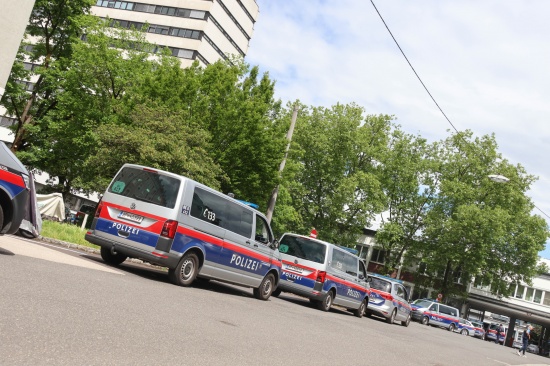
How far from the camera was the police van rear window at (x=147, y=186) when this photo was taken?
36.6 feet

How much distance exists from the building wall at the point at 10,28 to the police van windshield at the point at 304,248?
17.1 meters

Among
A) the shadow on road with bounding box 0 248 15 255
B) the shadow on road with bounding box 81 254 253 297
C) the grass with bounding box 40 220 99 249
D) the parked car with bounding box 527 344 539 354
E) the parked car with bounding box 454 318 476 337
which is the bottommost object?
the parked car with bounding box 527 344 539 354

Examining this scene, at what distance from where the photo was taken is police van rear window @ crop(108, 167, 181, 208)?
36.6 feet

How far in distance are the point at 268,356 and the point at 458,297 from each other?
5223 cm

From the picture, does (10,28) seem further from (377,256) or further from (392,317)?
(377,256)

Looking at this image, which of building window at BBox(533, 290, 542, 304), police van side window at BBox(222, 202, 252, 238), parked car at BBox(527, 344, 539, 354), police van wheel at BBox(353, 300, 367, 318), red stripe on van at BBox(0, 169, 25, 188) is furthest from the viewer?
building window at BBox(533, 290, 542, 304)

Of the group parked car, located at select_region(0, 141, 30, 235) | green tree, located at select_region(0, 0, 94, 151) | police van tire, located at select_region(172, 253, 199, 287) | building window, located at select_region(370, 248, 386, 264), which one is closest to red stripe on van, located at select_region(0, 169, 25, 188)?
parked car, located at select_region(0, 141, 30, 235)

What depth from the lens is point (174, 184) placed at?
11242 millimetres

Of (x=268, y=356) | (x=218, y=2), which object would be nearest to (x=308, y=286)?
(x=268, y=356)

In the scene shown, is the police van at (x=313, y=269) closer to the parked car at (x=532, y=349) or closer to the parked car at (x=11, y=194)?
the parked car at (x=11, y=194)

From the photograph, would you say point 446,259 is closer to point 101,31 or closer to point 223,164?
point 223,164

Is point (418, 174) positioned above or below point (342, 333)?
above

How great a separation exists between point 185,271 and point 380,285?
45.0ft

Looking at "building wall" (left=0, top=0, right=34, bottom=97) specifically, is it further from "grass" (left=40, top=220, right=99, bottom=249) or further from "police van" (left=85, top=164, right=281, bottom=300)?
"police van" (left=85, top=164, right=281, bottom=300)
